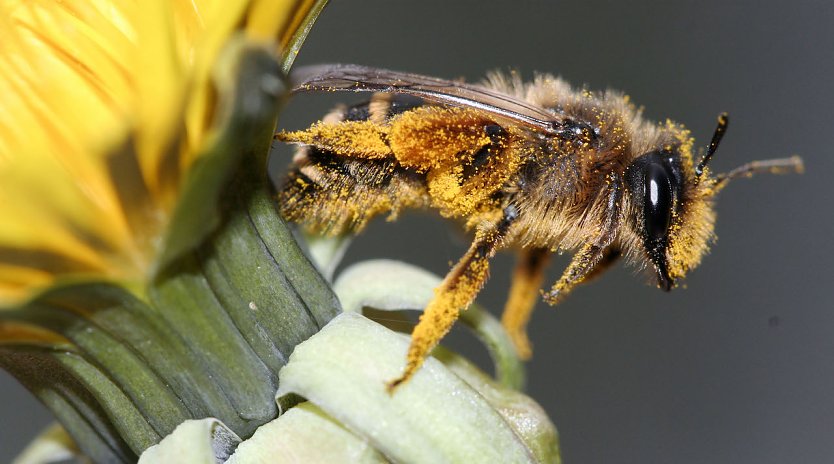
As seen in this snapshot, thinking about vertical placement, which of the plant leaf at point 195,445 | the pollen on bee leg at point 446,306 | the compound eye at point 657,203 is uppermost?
the compound eye at point 657,203

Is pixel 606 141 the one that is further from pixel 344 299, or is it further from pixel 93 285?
pixel 93 285

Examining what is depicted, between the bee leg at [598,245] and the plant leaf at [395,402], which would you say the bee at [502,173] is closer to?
the bee leg at [598,245]

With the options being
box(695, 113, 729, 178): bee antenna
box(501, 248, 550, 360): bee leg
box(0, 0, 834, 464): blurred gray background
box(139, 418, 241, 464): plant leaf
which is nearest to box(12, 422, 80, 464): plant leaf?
box(139, 418, 241, 464): plant leaf

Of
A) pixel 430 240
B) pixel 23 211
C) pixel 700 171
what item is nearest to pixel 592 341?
pixel 430 240

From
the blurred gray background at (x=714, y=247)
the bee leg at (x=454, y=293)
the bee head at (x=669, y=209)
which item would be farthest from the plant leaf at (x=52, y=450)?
the blurred gray background at (x=714, y=247)

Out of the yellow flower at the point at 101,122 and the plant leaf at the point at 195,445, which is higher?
the yellow flower at the point at 101,122

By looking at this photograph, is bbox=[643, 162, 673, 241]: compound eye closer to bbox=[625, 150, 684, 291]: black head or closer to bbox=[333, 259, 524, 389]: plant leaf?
bbox=[625, 150, 684, 291]: black head

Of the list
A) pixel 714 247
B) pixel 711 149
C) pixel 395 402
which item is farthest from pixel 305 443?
pixel 714 247
